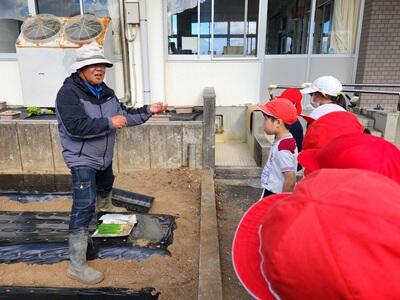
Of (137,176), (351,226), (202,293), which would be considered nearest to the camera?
(351,226)

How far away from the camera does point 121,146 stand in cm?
487

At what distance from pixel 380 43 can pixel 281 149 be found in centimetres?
553

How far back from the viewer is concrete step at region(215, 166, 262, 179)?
198 inches

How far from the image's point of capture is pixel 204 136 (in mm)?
4848

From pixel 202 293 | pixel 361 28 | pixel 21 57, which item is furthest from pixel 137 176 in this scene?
pixel 361 28

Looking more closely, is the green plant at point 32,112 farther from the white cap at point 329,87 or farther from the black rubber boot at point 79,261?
the white cap at point 329,87

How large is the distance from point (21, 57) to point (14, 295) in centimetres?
487

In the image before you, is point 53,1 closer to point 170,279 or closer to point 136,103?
point 136,103

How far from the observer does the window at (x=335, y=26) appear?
277 inches

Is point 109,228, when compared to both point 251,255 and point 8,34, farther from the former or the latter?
point 8,34

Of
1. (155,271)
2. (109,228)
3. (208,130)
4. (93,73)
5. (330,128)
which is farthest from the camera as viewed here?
(208,130)

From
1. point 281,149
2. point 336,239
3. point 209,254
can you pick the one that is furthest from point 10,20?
point 336,239

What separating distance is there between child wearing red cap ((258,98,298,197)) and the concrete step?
2.37 m

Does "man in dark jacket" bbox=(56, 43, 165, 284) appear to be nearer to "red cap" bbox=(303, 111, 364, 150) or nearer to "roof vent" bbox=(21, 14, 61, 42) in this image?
"red cap" bbox=(303, 111, 364, 150)
